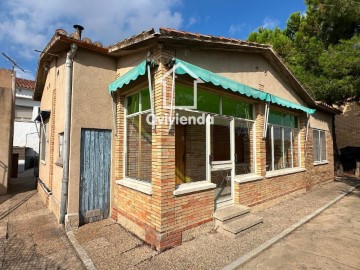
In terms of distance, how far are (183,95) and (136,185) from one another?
101 inches

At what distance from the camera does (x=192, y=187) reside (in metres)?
5.35

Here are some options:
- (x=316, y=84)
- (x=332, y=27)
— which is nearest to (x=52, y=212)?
(x=316, y=84)

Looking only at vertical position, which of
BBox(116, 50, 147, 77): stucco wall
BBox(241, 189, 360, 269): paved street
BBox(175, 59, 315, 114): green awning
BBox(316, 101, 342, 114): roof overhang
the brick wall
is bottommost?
BBox(241, 189, 360, 269): paved street

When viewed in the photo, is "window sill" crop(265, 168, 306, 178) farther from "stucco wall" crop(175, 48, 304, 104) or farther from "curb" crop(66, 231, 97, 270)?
"curb" crop(66, 231, 97, 270)

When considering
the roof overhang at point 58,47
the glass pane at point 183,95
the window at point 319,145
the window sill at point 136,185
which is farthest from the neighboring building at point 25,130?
the window at point 319,145

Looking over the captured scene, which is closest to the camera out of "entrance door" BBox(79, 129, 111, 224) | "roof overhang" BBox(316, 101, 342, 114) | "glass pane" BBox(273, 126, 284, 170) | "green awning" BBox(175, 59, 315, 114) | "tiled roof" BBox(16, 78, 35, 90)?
A: "green awning" BBox(175, 59, 315, 114)

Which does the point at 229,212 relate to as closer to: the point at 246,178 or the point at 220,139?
the point at 246,178

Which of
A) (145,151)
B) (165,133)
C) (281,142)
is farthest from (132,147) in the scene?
(281,142)

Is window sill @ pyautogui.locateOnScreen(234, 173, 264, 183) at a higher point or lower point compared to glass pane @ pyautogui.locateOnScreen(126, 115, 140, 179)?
lower

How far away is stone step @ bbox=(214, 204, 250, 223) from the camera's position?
5617 mm

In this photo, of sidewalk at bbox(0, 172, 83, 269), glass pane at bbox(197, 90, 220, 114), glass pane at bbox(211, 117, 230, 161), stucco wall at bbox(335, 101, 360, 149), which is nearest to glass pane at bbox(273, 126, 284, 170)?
glass pane at bbox(211, 117, 230, 161)

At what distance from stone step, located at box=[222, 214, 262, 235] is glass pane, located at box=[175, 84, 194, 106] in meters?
3.17

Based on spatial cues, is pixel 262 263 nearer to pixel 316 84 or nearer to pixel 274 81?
pixel 274 81

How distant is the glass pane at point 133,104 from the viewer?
634cm
